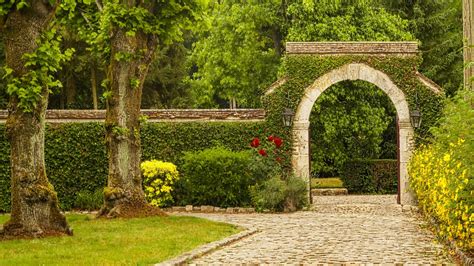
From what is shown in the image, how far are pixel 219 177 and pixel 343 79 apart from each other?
4659 millimetres

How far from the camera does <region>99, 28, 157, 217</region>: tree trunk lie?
16.0 meters

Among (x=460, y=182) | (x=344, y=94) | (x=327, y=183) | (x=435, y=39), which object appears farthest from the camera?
(x=435, y=39)

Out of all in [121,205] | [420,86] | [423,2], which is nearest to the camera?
[121,205]

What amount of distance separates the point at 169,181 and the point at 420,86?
7561mm

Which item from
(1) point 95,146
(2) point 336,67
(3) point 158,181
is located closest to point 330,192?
(2) point 336,67

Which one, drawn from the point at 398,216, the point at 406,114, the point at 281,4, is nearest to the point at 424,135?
the point at 406,114

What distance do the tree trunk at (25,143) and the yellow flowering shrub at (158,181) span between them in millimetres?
7253

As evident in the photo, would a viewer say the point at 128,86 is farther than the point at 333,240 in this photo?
Yes

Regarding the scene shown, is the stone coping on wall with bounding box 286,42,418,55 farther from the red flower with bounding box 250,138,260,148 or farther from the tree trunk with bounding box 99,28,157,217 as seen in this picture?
the tree trunk with bounding box 99,28,157,217

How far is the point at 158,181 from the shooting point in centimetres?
1944

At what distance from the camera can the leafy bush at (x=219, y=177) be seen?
1919 cm

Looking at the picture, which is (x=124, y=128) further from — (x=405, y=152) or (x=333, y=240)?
(x=405, y=152)

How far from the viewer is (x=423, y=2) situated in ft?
111

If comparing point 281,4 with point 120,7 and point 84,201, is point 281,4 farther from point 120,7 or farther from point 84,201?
point 120,7
